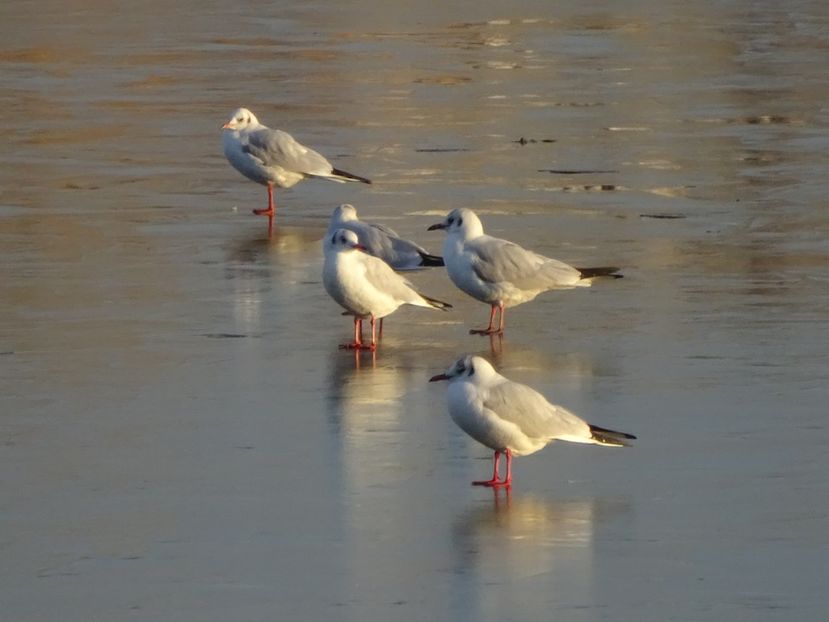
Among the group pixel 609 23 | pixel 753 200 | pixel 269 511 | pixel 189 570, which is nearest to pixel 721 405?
pixel 269 511

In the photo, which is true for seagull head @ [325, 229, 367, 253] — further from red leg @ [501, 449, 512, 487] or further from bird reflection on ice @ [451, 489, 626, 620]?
bird reflection on ice @ [451, 489, 626, 620]

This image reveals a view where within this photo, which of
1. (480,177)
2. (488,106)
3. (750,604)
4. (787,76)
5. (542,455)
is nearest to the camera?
(750,604)

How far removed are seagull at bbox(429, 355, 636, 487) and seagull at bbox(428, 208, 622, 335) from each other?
3.39 m

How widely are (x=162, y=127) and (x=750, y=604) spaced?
1665 centimetres

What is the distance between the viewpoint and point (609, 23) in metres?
35.3

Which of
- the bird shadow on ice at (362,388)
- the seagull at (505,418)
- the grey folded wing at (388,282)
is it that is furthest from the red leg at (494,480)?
the grey folded wing at (388,282)

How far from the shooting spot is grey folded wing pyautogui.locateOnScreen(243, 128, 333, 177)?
59.4ft

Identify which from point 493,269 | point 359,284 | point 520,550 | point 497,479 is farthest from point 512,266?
point 520,550

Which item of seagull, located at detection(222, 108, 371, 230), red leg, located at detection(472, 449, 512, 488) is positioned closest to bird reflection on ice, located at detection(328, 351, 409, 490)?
red leg, located at detection(472, 449, 512, 488)

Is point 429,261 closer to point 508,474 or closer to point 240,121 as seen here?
point 508,474

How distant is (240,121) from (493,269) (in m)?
6.12

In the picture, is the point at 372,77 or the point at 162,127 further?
the point at 372,77

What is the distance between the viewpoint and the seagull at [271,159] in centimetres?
1811

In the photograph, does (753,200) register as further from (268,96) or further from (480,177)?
(268,96)
